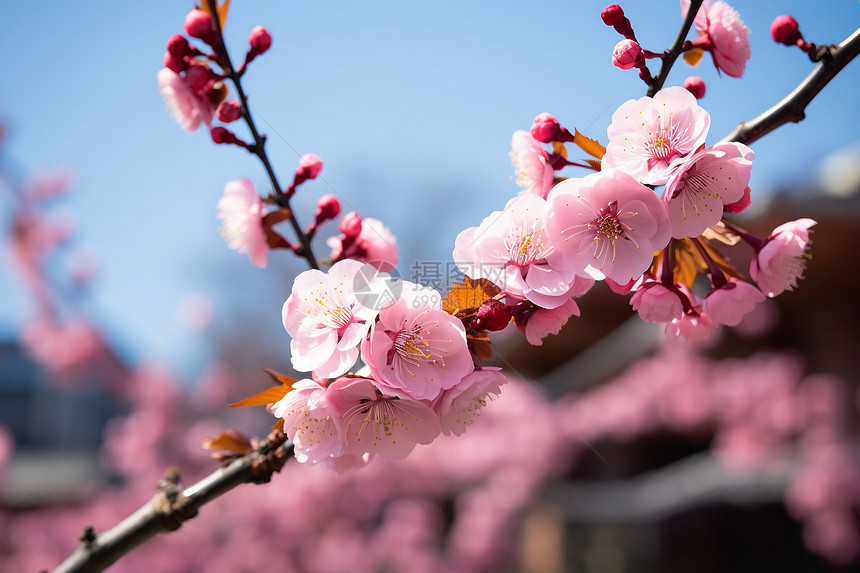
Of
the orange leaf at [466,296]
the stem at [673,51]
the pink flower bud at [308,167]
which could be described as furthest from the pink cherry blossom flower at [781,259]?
the pink flower bud at [308,167]

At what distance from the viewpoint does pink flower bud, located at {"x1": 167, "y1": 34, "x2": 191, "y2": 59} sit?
730 millimetres

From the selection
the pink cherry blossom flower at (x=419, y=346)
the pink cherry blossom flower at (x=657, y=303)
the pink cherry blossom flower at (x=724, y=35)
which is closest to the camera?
the pink cherry blossom flower at (x=419, y=346)

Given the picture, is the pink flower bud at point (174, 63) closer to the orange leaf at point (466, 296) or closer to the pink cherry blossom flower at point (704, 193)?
the orange leaf at point (466, 296)

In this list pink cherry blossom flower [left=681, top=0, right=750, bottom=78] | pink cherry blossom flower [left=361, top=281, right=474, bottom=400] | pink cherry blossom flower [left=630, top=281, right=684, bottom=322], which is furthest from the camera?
pink cherry blossom flower [left=681, top=0, right=750, bottom=78]

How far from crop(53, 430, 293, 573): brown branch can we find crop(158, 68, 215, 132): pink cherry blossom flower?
1.44 ft

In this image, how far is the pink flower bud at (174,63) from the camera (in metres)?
0.74

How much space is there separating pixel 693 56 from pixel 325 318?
0.63m

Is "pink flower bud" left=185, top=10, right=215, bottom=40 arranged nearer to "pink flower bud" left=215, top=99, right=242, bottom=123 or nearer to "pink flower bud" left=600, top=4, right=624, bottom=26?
"pink flower bud" left=215, top=99, right=242, bottom=123

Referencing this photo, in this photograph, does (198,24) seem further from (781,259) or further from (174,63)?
(781,259)

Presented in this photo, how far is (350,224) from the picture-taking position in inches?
Result: 29.8

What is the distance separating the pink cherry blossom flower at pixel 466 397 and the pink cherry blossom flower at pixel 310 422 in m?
0.11

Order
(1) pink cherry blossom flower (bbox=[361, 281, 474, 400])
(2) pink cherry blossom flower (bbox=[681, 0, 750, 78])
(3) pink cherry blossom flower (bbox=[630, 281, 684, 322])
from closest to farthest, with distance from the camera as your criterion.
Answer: (1) pink cherry blossom flower (bbox=[361, 281, 474, 400]) → (3) pink cherry blossom flower (bbox=[630, 281, 684, 322]) → (2) pink cherry blossom flower (bbox=[681, 0, 750, 78])

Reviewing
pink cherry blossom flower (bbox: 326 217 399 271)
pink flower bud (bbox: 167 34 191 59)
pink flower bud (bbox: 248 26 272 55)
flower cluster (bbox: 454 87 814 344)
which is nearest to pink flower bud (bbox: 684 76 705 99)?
flower cluster (bbox: 454 87 814 344)

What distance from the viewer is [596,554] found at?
577 centimetres
